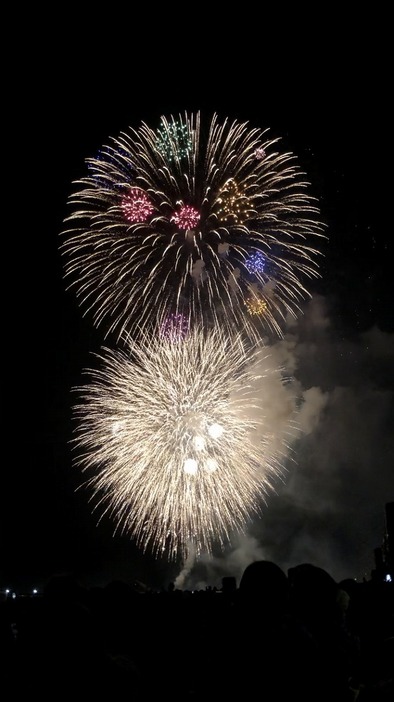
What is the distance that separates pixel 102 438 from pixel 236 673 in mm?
21294

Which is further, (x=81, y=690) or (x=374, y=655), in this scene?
(x=374, y=655)

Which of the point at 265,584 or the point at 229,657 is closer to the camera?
the point at 229,657

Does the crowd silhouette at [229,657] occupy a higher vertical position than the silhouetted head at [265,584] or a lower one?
lower

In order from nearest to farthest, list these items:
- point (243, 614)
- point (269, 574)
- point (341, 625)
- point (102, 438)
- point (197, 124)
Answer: point (243, 614) → point (269, 574) → point (341, 625) → point (197, 124) → point (102, 438)

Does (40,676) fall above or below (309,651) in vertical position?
below

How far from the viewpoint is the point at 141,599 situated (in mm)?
8336

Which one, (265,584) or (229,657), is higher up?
(265,584)

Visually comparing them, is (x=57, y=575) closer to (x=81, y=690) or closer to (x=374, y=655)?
(x=81, y=690)

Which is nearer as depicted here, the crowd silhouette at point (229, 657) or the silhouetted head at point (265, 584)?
the crowd silhouette at point (229, 657)

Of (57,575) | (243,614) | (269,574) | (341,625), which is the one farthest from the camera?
(341,625)

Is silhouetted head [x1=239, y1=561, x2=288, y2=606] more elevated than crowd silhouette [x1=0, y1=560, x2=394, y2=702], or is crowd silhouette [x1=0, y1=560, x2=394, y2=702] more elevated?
silhouetted head [x1=239, y1=561, x2=288, y2=606]

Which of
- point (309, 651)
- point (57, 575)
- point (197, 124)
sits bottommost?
point (309, 651)

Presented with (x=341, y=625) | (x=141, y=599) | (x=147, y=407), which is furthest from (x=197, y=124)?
(x=341, y=625)

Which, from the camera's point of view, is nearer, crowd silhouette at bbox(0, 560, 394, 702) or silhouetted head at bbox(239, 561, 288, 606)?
crowd silhouette at bbox(0, 560, 394, 702)
